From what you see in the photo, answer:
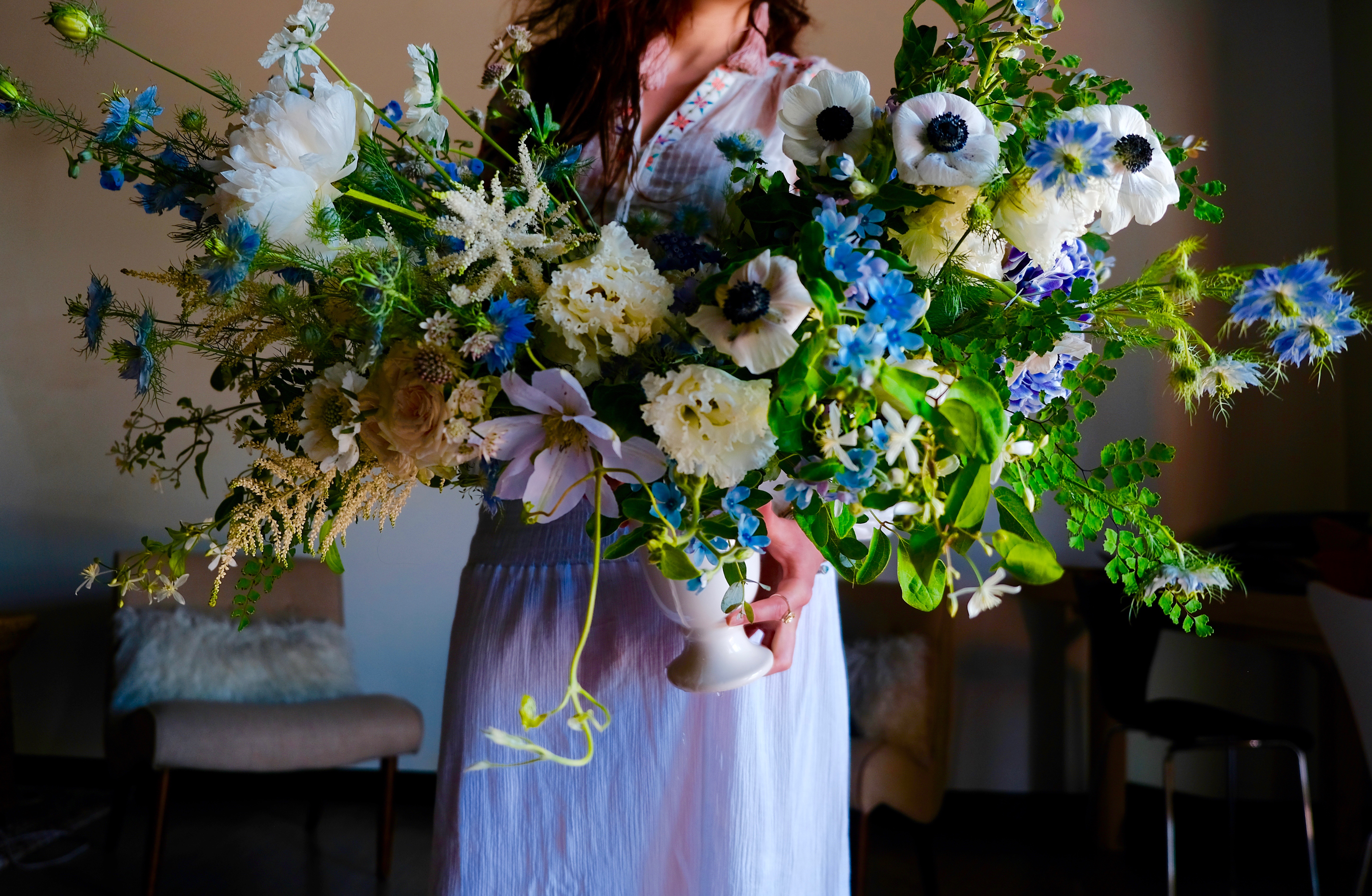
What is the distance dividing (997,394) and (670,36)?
2.60ft

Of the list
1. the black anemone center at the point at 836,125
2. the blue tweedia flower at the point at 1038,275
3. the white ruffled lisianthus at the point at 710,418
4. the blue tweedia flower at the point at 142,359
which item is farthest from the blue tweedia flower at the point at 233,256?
the blue tweedia flower at the point at 1038,275

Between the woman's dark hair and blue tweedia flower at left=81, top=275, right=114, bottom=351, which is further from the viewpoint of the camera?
the woman's dark hair

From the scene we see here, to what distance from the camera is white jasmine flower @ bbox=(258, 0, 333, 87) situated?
0.69 m

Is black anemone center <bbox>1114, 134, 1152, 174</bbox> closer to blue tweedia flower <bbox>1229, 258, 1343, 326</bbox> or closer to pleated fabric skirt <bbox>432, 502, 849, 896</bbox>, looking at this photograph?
blue tweedia flower <bbox>1229, 258, 1343, 326</bbox>

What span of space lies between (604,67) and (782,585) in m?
0.67

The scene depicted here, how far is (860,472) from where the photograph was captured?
525 millimetres

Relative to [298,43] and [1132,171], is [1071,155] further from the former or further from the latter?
[298,43]

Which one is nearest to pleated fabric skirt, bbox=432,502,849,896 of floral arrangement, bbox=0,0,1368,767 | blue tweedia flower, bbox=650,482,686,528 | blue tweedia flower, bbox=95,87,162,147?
floral arrangement, bbox=0,0,1368,767

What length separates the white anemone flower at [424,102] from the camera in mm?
735

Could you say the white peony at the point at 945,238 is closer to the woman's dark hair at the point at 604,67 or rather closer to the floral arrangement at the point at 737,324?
the floral arrangement at the point at 737,324

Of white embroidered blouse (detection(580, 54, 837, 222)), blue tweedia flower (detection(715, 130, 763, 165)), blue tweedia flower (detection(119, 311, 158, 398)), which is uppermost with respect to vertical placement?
white embroidered blouse (detection(580, 54, 837, 222))

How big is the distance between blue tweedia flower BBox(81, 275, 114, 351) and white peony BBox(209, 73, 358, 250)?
162mm

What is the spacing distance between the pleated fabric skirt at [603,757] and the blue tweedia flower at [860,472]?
0.43m

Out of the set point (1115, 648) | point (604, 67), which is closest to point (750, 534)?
point (604, 67)
